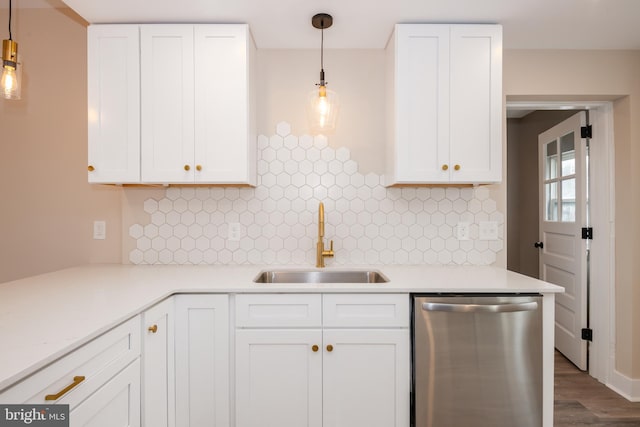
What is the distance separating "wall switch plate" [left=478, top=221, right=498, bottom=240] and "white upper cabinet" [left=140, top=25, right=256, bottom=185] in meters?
1.59

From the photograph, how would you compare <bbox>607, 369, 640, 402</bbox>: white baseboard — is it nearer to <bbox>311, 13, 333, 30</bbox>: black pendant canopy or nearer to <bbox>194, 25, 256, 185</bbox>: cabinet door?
<bbox>194, 25, 256, 185</bbox>: cabinet door

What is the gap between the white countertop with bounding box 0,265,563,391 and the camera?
36.9 inches

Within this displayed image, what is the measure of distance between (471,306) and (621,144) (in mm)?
1873

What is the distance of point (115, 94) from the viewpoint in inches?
77.9

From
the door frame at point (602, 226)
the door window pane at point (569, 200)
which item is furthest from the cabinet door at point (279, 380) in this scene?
the door window pane at point (569, 200)

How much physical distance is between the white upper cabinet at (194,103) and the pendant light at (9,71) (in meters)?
0.56

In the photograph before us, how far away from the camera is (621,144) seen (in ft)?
8.00

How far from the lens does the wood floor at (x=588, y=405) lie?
2.15 meters

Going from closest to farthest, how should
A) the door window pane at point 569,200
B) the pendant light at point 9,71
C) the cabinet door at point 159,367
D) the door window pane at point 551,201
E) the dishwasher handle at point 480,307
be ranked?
the cabinet door at point 159,367, the pendant light at point 9,71, the dishwasher handle at point 480,307, the door window pane at point 569,200, the door window pane at point 551,201

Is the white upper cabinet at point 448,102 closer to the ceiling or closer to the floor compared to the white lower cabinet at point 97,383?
closer to the ceiling

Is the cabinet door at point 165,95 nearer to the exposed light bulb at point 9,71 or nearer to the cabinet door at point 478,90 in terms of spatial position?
the exposed light bulb at point 9,71

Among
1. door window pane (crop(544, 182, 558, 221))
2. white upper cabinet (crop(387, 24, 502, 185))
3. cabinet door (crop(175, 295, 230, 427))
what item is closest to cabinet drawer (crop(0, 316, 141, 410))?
cabinet door (crop(175, 295, 230, 427))

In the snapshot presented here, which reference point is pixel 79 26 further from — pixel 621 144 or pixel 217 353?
pixel 621 144

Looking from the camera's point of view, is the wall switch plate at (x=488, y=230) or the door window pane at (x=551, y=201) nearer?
the wall switch plate at (x=488, y=230)
